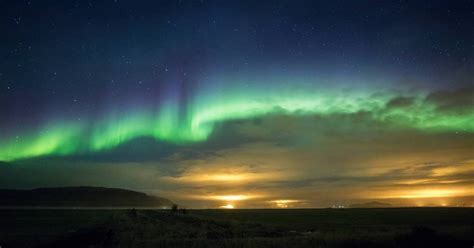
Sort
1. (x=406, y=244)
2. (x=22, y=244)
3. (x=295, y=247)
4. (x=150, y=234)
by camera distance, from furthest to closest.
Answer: (x=150, y=234), (x=22, y=244), (x=406, y=244), (x=295, y=247)

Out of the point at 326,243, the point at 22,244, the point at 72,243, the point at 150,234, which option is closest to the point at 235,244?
the point at 326,243

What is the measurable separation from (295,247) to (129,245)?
1422 cm

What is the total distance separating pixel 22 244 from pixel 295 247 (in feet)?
84.3

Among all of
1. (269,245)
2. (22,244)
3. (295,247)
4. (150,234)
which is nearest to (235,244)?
(269,245)

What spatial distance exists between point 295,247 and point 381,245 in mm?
7226

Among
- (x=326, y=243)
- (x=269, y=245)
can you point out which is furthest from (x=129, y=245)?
(x=326, y=243)

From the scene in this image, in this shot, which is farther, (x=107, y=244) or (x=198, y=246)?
(x=107, y=244)

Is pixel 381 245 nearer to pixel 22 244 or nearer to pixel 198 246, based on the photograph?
pixel 198 246

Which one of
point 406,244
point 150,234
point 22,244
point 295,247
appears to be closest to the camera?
point 295,247

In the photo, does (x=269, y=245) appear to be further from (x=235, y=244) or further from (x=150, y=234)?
(x=150, y=234)

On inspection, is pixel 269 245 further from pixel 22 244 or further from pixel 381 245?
pixel 22 244

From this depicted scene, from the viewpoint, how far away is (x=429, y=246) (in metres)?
35.4

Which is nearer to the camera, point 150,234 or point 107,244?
point 107,244

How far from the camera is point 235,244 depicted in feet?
116
